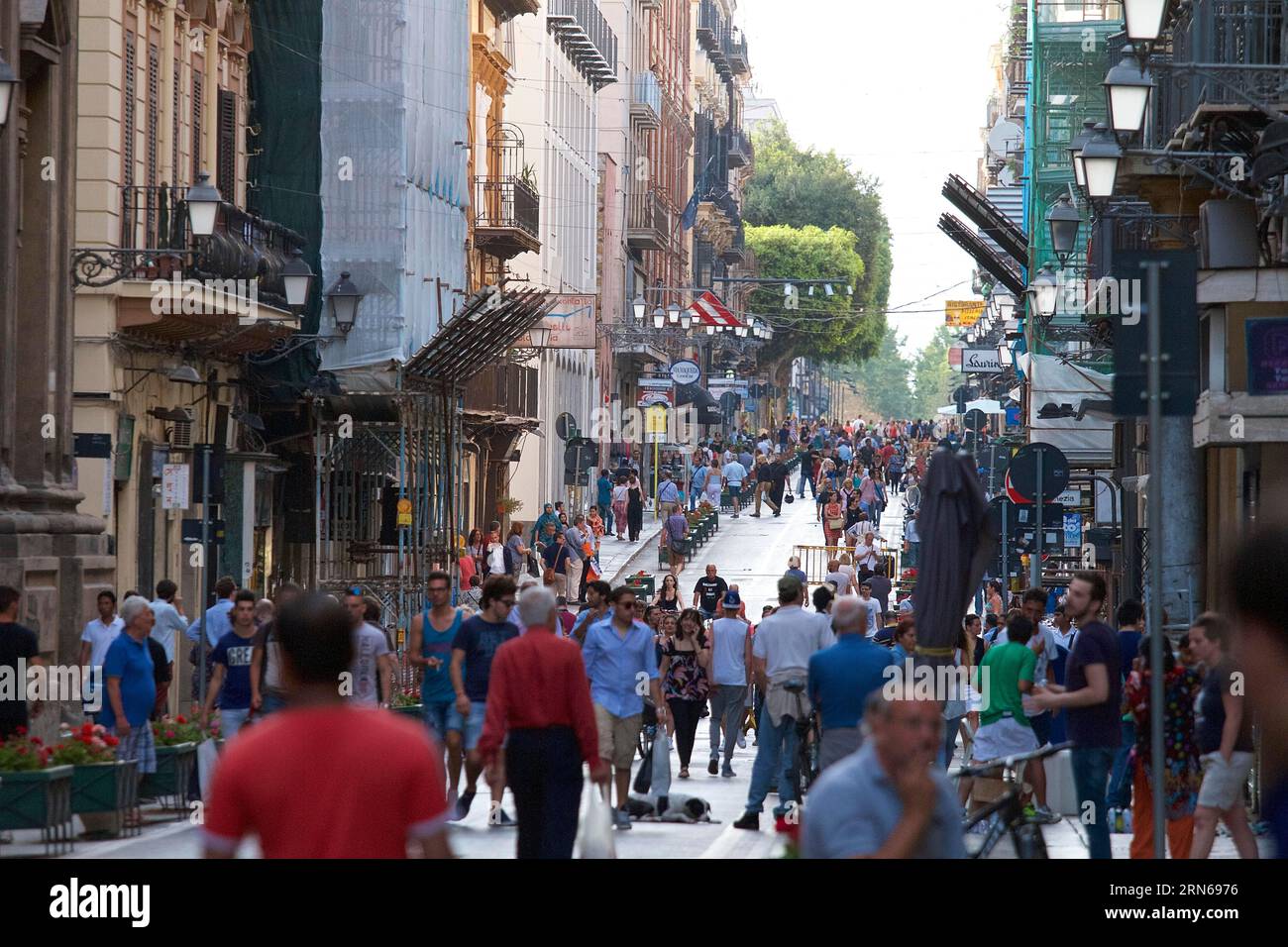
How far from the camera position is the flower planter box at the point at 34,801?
14305 mm

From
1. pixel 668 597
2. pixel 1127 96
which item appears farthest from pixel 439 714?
pixel 668 597

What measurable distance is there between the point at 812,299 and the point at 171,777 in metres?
99.0

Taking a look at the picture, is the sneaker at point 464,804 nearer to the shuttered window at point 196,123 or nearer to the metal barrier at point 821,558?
the shuttered window at point 196,123

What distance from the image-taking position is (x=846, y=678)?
13898 mm

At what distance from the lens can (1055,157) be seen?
44281 mm

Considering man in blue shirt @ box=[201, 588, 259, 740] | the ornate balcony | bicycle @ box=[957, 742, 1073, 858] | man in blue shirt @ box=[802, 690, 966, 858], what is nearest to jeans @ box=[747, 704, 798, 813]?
man in blue shirt @ box=[201, 588, 259, 740]

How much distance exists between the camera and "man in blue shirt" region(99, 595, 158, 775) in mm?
16609

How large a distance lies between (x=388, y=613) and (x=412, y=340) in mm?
5990

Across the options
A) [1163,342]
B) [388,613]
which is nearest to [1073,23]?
[388,613]

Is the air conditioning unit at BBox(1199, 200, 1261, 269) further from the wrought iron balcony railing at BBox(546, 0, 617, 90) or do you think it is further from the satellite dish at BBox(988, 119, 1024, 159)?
the satellite dish at BBox(988, 119, 1024, 159)

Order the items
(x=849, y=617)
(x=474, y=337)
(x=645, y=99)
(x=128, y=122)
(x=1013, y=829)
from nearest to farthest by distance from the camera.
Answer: (x=1013, y=829) < (x=849, y=617) < (x=128, y=122) < (x=474, y=337) < (x=645, y=99)

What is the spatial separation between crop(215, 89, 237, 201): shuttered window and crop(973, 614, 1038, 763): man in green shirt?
56.7 ft

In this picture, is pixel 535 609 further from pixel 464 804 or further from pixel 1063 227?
pixel 1063 227
